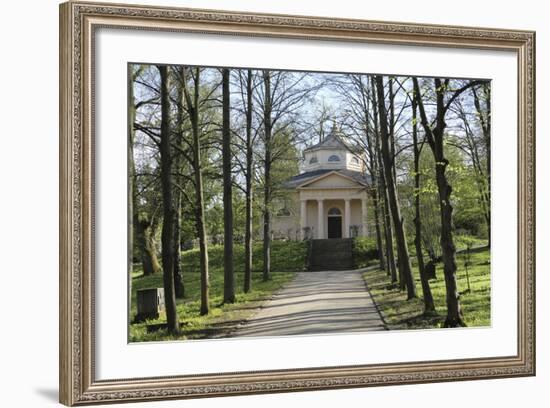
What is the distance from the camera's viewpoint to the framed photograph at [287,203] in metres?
8.95

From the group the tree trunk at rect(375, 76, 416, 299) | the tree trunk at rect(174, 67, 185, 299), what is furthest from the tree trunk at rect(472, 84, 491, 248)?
the tree trunk at rect(174, 67, 185, 299)

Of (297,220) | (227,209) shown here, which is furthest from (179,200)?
(297,220)

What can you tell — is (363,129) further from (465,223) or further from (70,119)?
(70,119)

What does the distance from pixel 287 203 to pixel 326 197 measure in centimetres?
45

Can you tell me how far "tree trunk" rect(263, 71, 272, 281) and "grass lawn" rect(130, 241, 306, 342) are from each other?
0.07 metres

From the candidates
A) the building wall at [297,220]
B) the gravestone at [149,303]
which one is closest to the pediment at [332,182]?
the building wall at [297,220]

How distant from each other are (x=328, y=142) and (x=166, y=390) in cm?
320

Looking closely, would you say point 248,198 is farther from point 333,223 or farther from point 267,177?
point 333,223

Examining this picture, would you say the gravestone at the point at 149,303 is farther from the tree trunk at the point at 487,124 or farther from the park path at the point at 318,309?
the tree trunk at the point at 487,124

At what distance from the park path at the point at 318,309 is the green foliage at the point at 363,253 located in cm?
12

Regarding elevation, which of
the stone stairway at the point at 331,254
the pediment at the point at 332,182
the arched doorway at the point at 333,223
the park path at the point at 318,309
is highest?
the pediment at the point at 332,182

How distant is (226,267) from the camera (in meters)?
9.95

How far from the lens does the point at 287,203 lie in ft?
33.6

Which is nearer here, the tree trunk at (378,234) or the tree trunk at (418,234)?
the tree trunk at (378,234)
